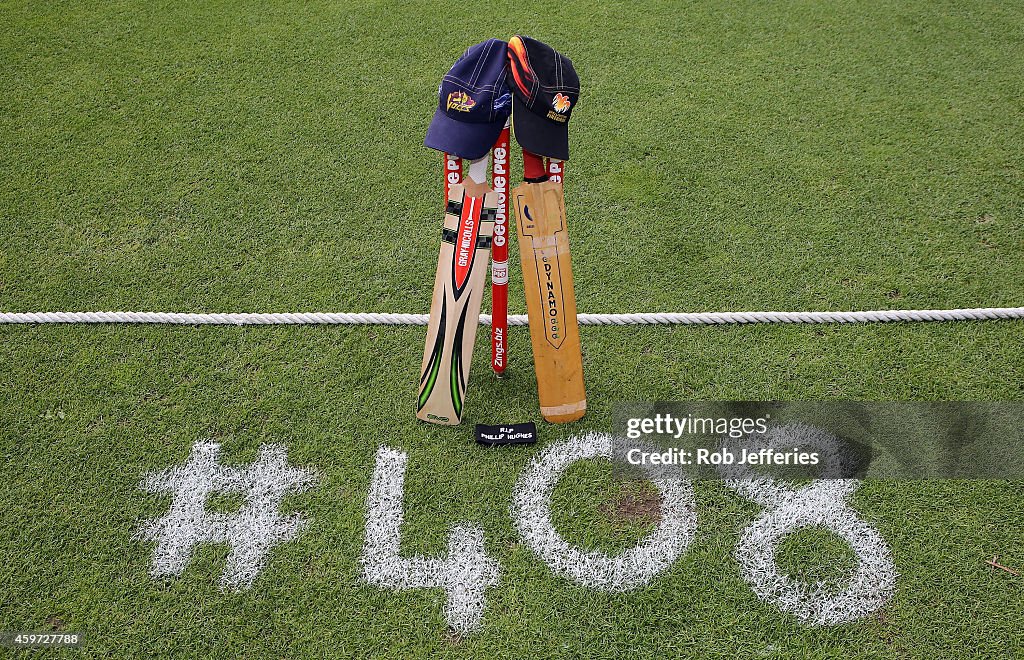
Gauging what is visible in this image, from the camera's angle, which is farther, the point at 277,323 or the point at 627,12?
the point at 627,12

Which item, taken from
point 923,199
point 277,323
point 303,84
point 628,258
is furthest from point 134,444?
point 923,199

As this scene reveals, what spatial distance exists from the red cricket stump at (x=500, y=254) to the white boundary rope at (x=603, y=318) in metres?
0.33

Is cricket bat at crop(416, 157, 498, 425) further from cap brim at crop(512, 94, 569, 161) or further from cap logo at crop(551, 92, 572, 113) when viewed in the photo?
cap logo at crop(551, 92, 572, 113)

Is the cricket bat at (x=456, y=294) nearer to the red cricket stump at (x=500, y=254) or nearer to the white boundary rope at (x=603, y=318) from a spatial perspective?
the red cricket stump at (x=500, y=254)

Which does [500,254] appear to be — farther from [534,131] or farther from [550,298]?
[534,131]

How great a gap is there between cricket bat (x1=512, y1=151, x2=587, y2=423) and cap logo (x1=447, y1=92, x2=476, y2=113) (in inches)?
10.8

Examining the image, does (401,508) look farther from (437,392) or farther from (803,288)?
(803,288)

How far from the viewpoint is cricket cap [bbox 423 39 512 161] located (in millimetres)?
2592

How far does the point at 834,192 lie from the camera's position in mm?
4215

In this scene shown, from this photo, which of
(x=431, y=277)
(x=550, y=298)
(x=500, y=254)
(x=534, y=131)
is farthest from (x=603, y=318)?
(x=534, y=131)

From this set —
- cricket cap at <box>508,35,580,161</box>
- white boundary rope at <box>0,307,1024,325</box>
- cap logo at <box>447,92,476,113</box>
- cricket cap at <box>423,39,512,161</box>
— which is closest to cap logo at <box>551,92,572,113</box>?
cricket cap at <box>508,35,580,161</box>

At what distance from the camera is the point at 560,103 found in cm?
263

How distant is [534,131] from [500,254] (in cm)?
51

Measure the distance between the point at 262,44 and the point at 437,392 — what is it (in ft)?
11.6
